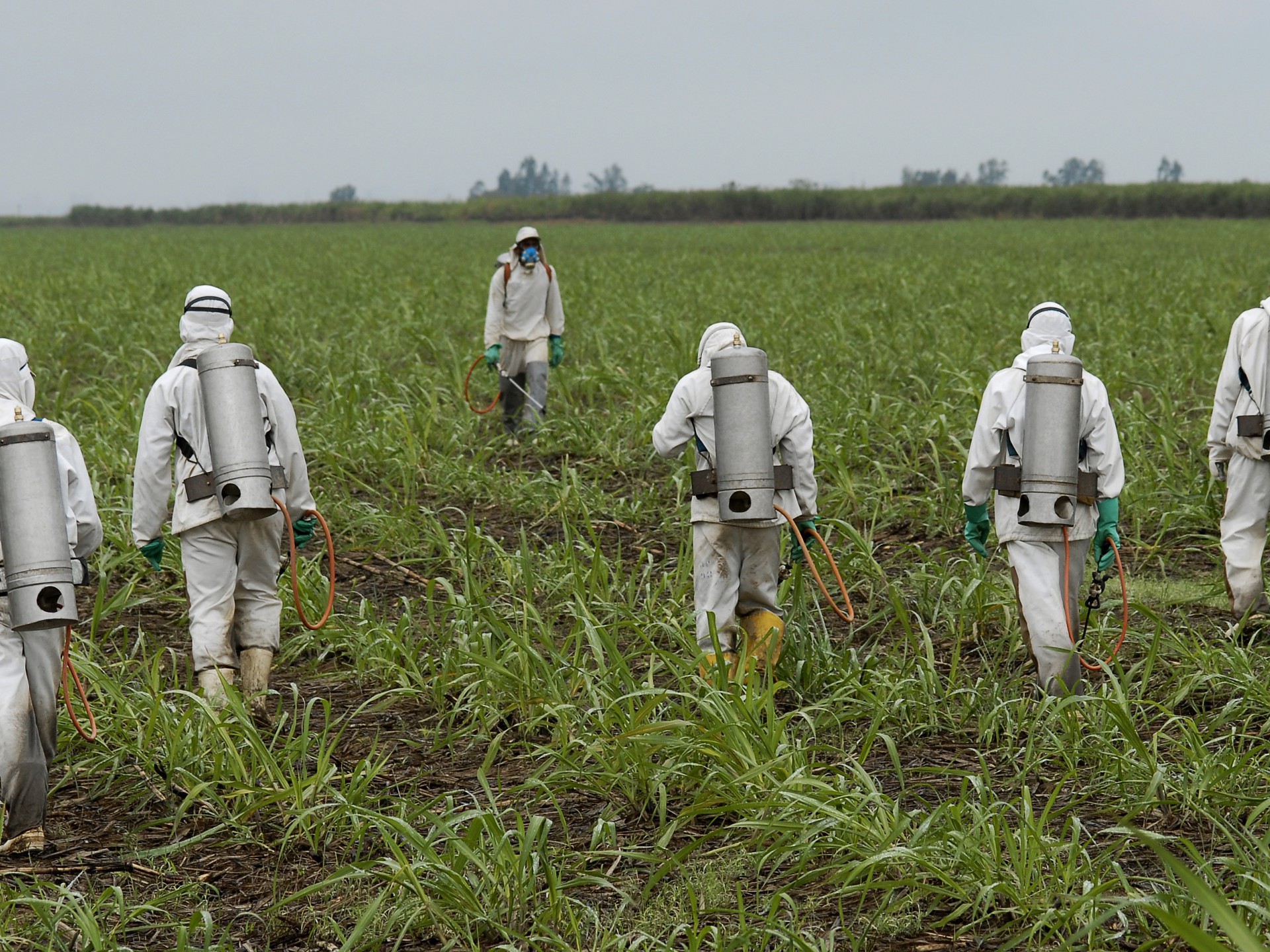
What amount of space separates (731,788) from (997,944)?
906mm

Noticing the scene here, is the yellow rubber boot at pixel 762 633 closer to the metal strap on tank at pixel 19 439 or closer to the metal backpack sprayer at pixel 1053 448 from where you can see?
the metal backpack sprayer at pixel 1053 448

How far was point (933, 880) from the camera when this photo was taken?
3.37 m

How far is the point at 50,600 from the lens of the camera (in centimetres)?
359

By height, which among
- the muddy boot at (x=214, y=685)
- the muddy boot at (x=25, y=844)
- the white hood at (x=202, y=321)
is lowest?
the muddy boot at (x=25, y=844)

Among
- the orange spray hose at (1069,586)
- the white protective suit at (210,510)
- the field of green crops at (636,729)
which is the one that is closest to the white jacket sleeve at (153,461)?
the white protective suit at (210,510)

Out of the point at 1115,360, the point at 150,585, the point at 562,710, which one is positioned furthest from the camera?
the point at 1115,360

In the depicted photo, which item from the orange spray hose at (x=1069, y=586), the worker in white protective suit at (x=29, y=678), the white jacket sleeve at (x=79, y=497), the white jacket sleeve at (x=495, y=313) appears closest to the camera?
the worker in white protective suit at (x=29, y=678)

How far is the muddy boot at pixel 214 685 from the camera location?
4668mm

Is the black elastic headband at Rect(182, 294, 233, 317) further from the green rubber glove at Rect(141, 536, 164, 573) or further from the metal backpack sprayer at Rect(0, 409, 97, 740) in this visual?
the metal backpack sprayer at Rect(0, 409, 97, 740)

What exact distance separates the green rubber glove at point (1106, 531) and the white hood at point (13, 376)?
366cm

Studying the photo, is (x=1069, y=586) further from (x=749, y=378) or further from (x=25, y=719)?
(x=25, y=719)

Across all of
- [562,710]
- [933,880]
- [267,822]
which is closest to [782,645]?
[562,710]

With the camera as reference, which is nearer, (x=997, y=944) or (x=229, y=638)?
(x=997, y=944)

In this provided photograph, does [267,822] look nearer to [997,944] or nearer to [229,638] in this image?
[229,638]
